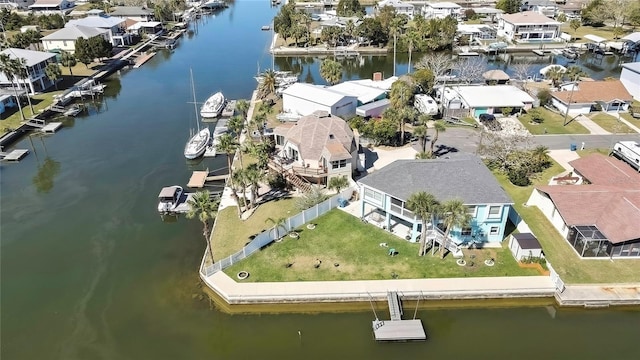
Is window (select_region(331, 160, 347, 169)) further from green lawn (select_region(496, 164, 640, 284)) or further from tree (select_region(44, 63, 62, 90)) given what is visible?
tree (select_region(44, 63, 62, 90))

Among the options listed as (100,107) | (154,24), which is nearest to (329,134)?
(100,107)

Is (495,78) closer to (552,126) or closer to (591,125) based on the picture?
(552,126)

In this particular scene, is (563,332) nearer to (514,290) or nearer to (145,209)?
(514,290)

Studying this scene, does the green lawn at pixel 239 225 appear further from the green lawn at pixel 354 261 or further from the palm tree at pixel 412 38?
the palm tree at pixel 412 38

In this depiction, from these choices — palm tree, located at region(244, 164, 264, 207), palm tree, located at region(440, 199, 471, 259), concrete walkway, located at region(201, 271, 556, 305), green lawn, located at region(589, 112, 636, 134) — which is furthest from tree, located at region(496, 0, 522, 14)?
concrete walkway, located at region(201, 271, 556, 305)

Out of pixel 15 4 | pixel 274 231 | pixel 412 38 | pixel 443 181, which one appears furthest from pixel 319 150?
pixel 15 4

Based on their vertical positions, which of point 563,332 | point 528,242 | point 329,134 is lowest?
point 563,332

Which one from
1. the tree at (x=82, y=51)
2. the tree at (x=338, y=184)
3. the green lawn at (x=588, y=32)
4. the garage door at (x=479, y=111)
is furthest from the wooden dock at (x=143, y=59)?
the green lawn at (x=588, y=32)
